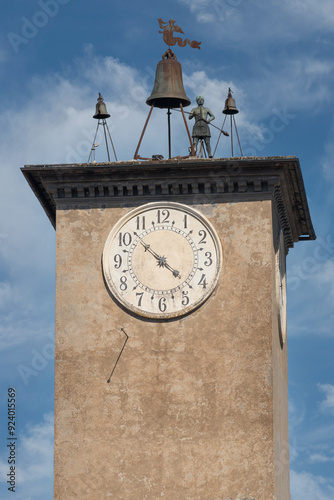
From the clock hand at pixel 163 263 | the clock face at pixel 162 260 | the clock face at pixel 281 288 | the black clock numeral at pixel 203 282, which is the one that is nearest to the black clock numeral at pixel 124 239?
the clock face at pixel 162 260

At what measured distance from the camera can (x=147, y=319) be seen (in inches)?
1919

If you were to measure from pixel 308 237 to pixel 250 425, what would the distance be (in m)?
8.26

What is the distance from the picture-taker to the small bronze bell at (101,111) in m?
51.6

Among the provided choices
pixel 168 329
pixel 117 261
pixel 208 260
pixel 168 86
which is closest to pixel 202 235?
pixel 208 260

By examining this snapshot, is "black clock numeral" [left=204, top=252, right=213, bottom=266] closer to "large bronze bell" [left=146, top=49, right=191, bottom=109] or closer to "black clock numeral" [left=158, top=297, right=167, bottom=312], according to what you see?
"black clock numeral" [left=158, top=297, right=167, bottom=312]

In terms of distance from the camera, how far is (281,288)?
170 feet

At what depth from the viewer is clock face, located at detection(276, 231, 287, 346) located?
166ft

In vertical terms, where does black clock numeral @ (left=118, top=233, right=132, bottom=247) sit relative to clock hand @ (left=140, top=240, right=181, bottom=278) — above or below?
above

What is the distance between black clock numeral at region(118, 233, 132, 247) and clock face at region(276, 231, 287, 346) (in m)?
3.81

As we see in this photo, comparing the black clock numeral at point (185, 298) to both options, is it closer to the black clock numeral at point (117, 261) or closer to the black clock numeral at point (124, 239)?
the black clock numeral at point (117, 261)

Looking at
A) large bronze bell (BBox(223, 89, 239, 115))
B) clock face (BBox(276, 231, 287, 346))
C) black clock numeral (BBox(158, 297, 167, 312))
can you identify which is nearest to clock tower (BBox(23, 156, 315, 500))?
black clock numeral (BBox(158, 297, 167, 312))

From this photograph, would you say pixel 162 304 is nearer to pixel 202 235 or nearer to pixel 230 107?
pixel 202 235

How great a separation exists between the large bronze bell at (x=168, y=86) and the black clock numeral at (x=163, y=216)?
3393 mm

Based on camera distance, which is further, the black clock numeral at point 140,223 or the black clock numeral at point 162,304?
the black clock numeral at point 140,223
